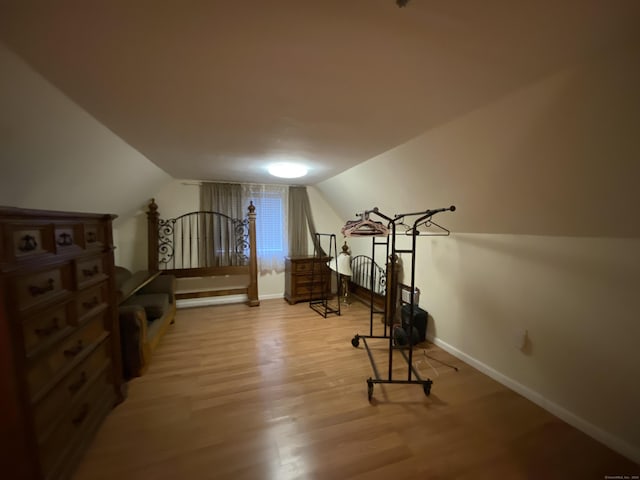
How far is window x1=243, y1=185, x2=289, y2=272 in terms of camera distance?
4492 millimetres

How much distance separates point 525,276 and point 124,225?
192 inches

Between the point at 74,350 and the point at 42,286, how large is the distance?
0.47 meters

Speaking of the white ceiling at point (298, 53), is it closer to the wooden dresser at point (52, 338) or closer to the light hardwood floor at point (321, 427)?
the wooden dresser at point (52, 338)

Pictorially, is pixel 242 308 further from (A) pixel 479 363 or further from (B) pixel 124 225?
(A) pixel 479 363

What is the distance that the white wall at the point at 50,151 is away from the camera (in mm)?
1241

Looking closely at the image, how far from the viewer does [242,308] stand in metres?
4.21

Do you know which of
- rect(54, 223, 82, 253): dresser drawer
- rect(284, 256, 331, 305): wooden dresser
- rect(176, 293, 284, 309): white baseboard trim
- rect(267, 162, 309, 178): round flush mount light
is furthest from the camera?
rect(284, 256, 331, 305): wooden dresser

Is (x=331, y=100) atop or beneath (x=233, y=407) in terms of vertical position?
atop

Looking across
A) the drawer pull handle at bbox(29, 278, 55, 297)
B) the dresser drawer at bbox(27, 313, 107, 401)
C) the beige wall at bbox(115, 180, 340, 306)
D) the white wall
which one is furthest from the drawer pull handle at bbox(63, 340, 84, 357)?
the beige wall at bbox(115, 180, 340, 306)

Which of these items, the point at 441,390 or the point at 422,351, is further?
the point at 422,351

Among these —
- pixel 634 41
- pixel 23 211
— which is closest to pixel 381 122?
pixel 634 41

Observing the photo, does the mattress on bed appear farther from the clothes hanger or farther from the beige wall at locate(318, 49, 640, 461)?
the beige wall at locate(318, 49, 640, 461)

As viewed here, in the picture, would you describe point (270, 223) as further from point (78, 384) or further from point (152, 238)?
point (78, 384)

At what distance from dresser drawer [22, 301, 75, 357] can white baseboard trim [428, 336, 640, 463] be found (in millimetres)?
3209
